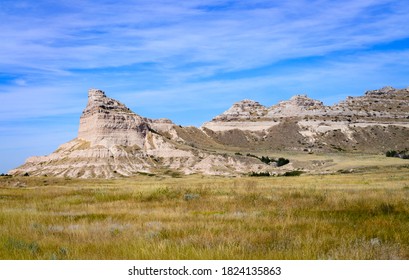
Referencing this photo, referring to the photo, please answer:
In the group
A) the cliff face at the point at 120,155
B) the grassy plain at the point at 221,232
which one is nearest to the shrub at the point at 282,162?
the cliff face at the point at 120,155

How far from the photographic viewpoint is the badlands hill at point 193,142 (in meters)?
126

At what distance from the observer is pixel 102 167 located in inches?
4835

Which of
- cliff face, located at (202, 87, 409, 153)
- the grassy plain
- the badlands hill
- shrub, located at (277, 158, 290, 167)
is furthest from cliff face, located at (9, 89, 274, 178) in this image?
the grassy plain

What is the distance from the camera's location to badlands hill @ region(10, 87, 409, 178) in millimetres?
125750

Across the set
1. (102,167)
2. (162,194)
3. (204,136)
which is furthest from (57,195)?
(204,136)

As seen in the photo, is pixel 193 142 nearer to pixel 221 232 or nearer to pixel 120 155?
pixel 120 155

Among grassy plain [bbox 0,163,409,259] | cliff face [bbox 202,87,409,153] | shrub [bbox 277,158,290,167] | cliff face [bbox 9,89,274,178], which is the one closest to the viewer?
grassy plain [bbox 0,163,409,259]

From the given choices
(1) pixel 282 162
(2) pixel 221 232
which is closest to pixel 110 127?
(1) pixel 282 162

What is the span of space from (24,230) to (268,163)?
401 feet

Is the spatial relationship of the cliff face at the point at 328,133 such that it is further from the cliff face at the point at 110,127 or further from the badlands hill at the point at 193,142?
the cliff face at the point at 110,127

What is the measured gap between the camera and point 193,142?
6545 inches

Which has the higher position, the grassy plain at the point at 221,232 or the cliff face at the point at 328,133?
the cliff face at the point at 328,133

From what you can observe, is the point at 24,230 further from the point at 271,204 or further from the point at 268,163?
the point at 268,163

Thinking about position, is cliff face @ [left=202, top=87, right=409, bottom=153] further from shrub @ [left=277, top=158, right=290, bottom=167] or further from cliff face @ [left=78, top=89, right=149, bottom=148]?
cliff face @ [left=78, top=89, right=149, bottom=148]
